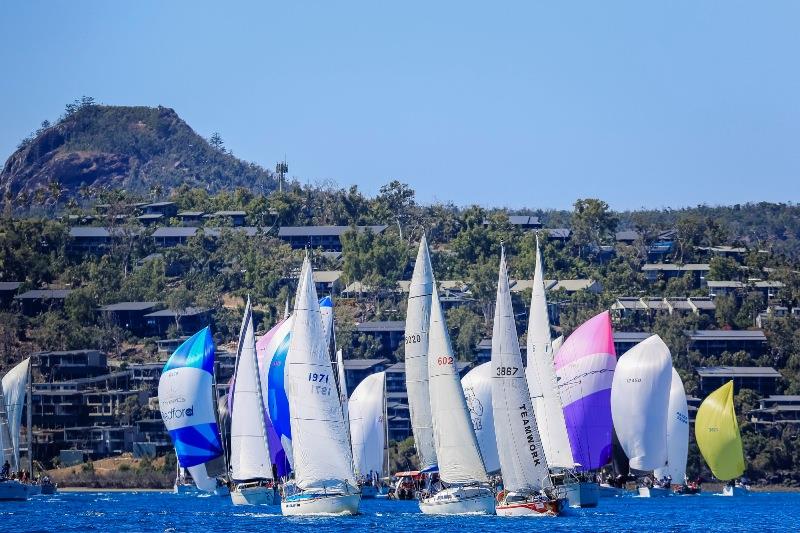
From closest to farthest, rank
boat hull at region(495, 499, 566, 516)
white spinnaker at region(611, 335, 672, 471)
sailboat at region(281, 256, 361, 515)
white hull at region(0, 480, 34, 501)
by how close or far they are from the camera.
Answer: boat hull at region(495, 499, 566, 516) → sailboat at region(281, 256, 361, 515) → white spinnaker at region(611, 335, 672, 471) → white hull at region(0, 480, 34, 501)

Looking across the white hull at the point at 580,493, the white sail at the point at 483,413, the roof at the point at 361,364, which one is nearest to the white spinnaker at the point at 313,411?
the white hull at the point at 580,493

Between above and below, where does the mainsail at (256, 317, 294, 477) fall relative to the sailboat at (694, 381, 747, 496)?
above

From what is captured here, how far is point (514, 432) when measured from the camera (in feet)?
157

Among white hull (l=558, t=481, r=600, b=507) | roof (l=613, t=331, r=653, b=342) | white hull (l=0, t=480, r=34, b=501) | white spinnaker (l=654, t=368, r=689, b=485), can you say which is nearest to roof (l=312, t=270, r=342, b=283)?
roof (l=613, t=331, r=653, b=342)

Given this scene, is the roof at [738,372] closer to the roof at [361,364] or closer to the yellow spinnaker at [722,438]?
the roof at [361,364]

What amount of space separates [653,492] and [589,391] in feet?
41.2

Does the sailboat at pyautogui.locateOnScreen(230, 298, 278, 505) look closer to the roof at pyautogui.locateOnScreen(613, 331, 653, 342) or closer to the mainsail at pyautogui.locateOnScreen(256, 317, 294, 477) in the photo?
the mainsail at pyautogui.locateOnScreen(256, 317, 294, 477)

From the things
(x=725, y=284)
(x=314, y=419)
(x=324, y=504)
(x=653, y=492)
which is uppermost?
(x=725, y=284)

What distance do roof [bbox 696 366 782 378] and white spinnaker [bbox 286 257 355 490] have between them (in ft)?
169

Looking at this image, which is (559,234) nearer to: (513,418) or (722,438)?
(722,438)

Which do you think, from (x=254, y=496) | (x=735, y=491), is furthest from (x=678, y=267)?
(x=254, y=496)

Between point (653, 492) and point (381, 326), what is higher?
point (381, 326)

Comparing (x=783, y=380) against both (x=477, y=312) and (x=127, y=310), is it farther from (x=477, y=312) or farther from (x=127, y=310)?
(x=127, y=310)

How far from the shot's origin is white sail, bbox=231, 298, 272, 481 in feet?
187
